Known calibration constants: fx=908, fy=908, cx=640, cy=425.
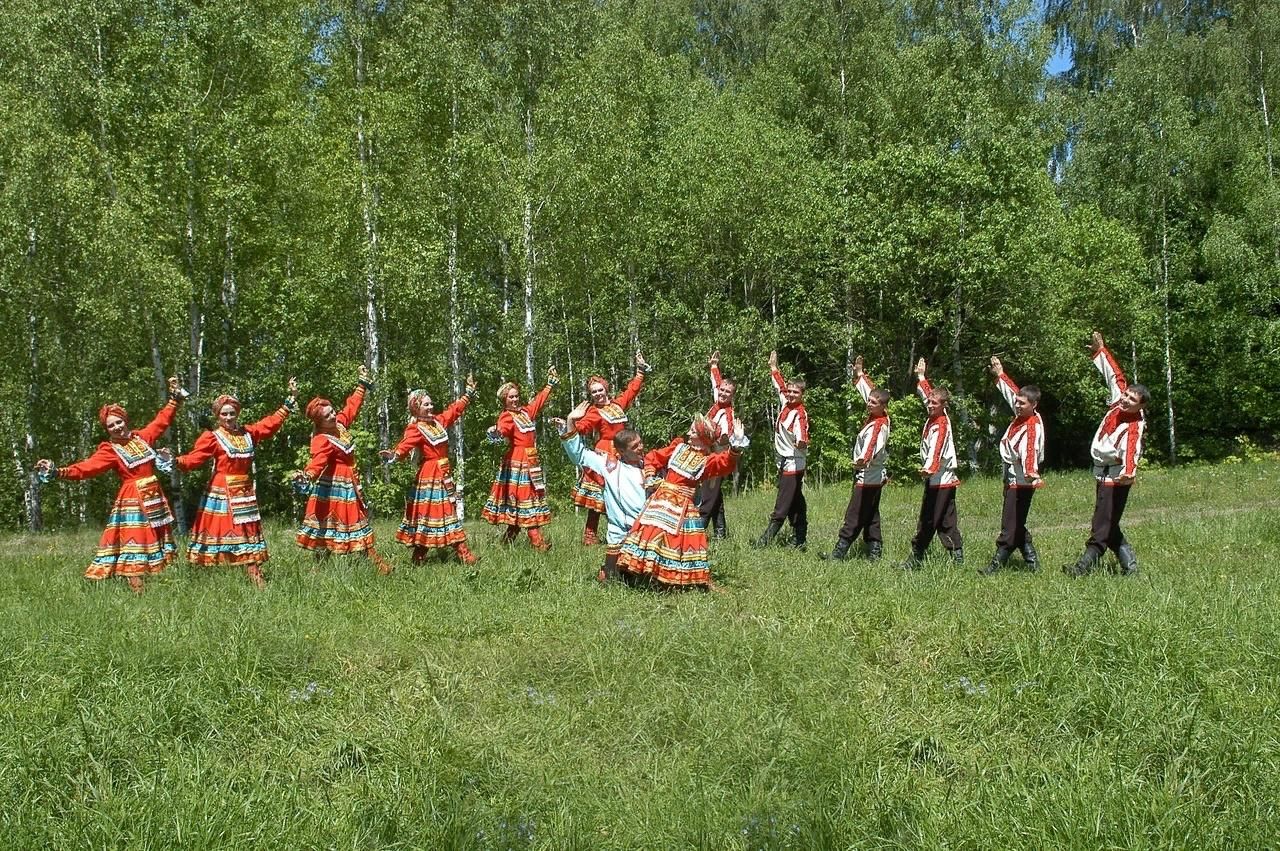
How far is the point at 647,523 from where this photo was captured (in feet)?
24.8

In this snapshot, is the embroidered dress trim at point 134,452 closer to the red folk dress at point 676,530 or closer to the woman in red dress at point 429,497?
the woman in red dress at point 429,497

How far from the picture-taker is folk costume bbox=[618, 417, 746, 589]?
7.46 meters

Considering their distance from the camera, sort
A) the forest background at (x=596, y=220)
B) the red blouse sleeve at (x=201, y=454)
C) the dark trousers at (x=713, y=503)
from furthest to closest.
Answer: the forest background at (x=596, y=220) < the dark trousers at (x=713, y=503) < the red blouse sleeve at (x=201, y=454)

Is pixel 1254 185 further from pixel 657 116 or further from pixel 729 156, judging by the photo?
pixel 657 116

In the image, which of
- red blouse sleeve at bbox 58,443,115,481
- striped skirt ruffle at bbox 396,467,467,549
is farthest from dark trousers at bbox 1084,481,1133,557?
red blouse sleeve at bbox 58,443,115,481

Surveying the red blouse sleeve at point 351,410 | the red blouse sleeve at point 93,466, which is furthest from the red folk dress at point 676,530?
the red blouse sleeve at point 93,466

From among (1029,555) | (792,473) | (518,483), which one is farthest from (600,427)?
(1029,555)

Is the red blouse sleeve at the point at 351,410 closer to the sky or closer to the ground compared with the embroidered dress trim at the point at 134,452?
closer to the sky

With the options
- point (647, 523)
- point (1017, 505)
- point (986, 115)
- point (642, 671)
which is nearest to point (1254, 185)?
point (986, 115)

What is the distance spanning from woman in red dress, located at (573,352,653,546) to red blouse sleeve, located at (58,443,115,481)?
4376 millimetres

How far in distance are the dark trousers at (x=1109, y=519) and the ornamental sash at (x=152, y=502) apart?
853 cm

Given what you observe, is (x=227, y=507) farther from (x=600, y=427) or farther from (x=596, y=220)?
(x=596, y=220)

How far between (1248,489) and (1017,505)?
8.47m

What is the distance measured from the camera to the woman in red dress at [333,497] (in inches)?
351
